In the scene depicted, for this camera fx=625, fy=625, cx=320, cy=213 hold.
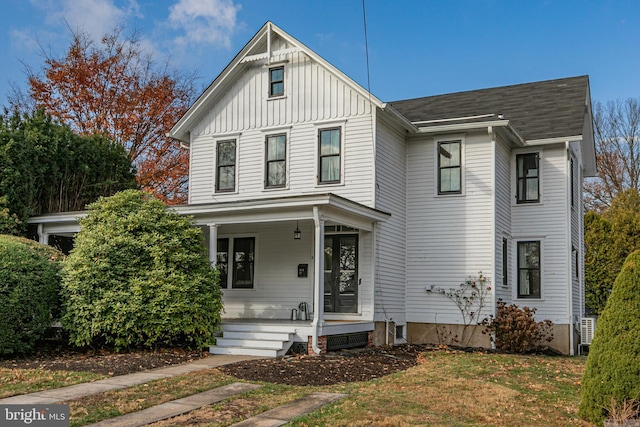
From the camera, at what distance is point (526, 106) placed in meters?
18.5

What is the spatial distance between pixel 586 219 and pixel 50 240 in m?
18.7

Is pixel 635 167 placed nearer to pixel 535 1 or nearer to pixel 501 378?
pixel 535 1

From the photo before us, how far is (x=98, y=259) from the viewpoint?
12.2 meters

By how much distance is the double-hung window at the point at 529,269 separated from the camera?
54.2 ft

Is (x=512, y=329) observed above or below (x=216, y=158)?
below

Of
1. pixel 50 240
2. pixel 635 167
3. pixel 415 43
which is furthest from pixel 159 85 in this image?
pixel 635 167

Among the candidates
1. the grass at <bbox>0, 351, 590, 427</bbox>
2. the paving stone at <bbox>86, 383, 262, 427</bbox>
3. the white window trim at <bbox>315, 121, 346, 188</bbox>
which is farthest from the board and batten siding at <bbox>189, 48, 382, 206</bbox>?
the paving stone at <bbox>86, 383, 262, 427</bbox>

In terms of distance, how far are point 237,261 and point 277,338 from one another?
4.27 m

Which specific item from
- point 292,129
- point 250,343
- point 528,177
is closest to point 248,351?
point 250,343

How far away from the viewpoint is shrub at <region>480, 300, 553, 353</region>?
48.5 ft

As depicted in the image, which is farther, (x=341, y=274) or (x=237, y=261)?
(x=237, y=261)

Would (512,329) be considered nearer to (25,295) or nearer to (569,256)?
(569,256)

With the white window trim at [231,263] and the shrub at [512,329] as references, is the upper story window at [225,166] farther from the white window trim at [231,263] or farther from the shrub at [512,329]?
the shrub at [512,329]

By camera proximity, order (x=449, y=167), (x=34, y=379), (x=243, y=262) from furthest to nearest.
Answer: (x=243, y=262) → (x=449, y=167) → (x=34, y=379)
